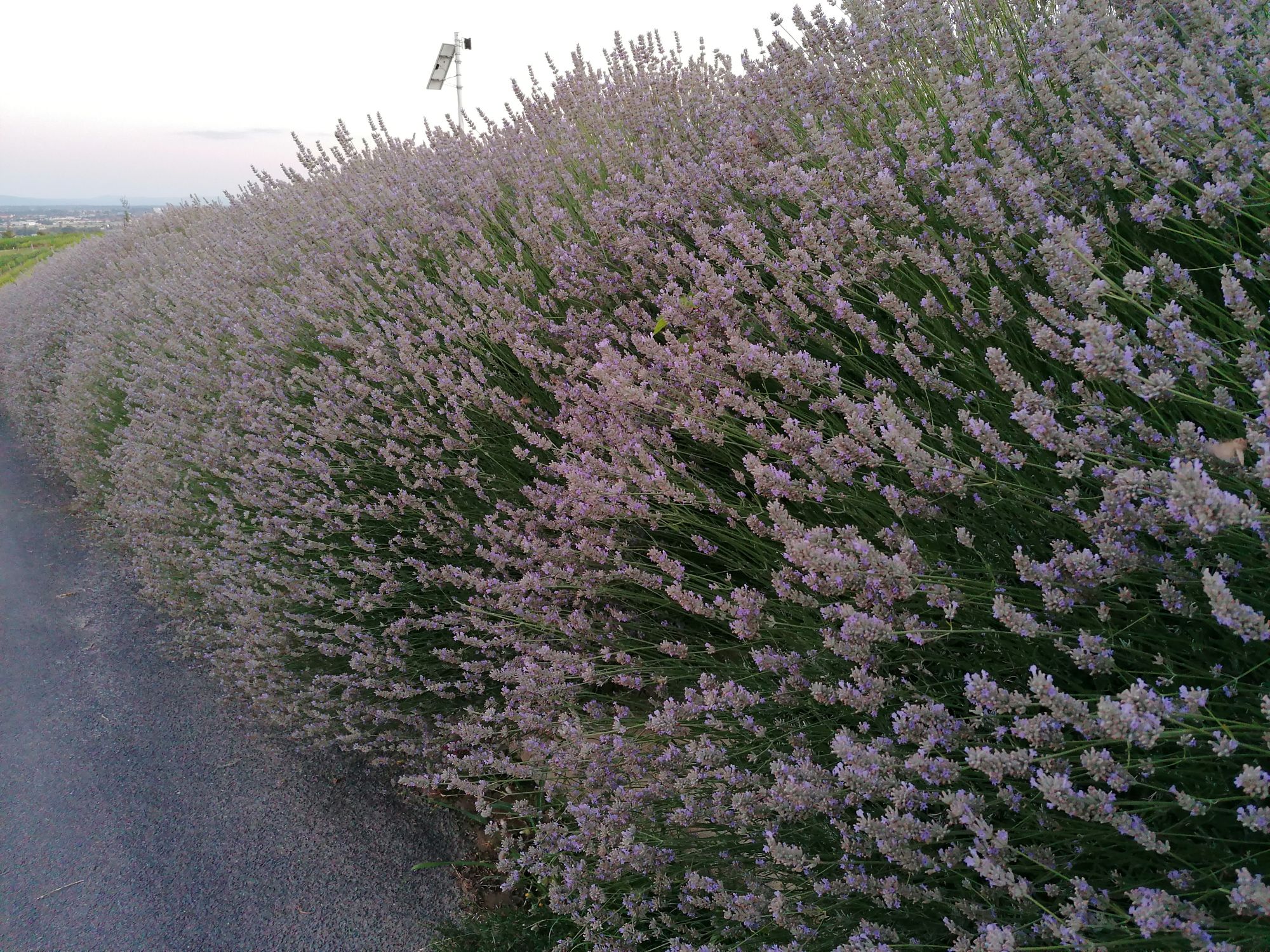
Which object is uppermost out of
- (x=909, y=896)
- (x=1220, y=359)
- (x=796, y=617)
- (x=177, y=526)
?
(x=1220, y=359)

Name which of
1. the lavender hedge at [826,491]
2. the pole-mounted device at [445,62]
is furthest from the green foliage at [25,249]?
the lavender hedge at [826,491]

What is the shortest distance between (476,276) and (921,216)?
6.13 feet

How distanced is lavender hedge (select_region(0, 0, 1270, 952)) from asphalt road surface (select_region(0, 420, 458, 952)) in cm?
33

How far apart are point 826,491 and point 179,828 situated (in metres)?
2.77

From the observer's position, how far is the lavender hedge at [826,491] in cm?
118

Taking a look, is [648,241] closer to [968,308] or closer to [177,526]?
[968,308]

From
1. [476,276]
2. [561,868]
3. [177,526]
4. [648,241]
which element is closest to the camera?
[561,868]

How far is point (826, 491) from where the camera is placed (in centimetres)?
163

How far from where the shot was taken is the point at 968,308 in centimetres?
159

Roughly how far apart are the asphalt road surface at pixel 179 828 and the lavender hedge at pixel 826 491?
12.9 inches

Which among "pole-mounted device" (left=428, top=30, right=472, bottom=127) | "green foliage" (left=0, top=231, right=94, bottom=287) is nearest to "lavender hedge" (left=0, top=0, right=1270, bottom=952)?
"pole-mounted device" (left=428, top=30, right=472, bottom=127)

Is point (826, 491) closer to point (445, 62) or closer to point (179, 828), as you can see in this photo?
point (179, 828)

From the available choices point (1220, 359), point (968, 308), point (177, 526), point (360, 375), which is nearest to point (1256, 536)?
point (1220, 359)

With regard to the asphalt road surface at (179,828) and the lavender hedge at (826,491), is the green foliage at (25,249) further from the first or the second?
the lavender hedge at (826,491)
